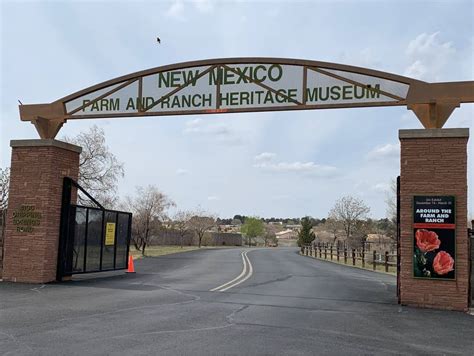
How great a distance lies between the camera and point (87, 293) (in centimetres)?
1212

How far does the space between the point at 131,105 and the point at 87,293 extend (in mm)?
5995

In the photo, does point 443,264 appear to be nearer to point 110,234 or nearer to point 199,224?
point 110,234

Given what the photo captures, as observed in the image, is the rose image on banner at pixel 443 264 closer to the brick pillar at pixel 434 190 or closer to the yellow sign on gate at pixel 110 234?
the brick pillar at pixel 434 190

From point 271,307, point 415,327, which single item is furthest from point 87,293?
point 415,327

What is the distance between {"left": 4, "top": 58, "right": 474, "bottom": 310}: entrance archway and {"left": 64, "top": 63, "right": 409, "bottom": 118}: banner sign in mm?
29

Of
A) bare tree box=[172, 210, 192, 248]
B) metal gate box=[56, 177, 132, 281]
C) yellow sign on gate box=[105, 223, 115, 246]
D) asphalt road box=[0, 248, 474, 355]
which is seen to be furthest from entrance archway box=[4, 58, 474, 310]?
bare tree box=[172, 210, 192, 248]

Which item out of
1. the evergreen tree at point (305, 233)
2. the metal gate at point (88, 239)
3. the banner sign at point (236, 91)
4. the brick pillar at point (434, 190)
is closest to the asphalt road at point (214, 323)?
the brick pillar at point (434, 190)

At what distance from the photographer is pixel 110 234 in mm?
17031

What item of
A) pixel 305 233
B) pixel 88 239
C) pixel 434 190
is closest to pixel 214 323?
pixel 434 190

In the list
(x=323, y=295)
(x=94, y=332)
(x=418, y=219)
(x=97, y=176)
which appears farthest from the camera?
(x=97, y=176)

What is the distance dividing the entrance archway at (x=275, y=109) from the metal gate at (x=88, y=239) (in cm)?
29

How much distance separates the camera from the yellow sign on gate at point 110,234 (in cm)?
1684

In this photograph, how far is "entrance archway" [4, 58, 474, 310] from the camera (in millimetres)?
11562

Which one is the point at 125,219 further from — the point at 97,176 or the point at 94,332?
the point at 97,176
